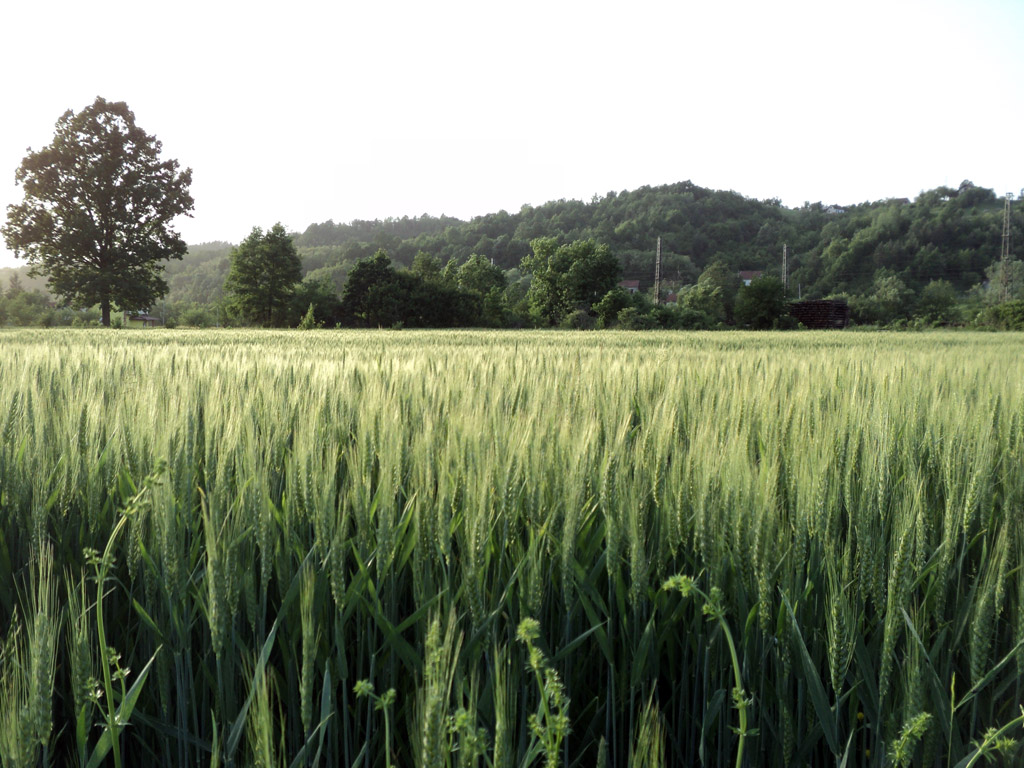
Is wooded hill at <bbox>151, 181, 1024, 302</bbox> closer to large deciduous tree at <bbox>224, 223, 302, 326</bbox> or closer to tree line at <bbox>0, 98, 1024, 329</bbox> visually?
tree line at <bbox>0, 98, 1024, 329</bbox>

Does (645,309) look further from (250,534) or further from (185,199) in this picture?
(250,534)

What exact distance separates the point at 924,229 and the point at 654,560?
80563 millimetres

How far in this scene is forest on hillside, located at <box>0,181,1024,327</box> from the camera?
172 feet

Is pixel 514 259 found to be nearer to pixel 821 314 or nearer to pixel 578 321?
pixel 578 321

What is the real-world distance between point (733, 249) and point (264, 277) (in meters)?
52.8

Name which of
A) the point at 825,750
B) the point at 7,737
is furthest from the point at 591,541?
the point at 7,737

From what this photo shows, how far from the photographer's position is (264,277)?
3906 cm

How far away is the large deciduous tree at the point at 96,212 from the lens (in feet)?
88.0

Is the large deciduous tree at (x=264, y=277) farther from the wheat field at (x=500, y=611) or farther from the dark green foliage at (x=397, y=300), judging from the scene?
the wheat field at (x=500, y=611)

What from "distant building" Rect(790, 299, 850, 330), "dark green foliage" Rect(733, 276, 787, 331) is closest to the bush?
"dark green foliage" Rect(733, 276, 787, 331)

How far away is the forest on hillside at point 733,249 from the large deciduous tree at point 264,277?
197 inches

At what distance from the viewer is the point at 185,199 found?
29.0 meters

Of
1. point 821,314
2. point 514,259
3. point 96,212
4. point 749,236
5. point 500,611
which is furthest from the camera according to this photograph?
point 514,259

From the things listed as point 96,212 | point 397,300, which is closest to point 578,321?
Answer: point 397,300
